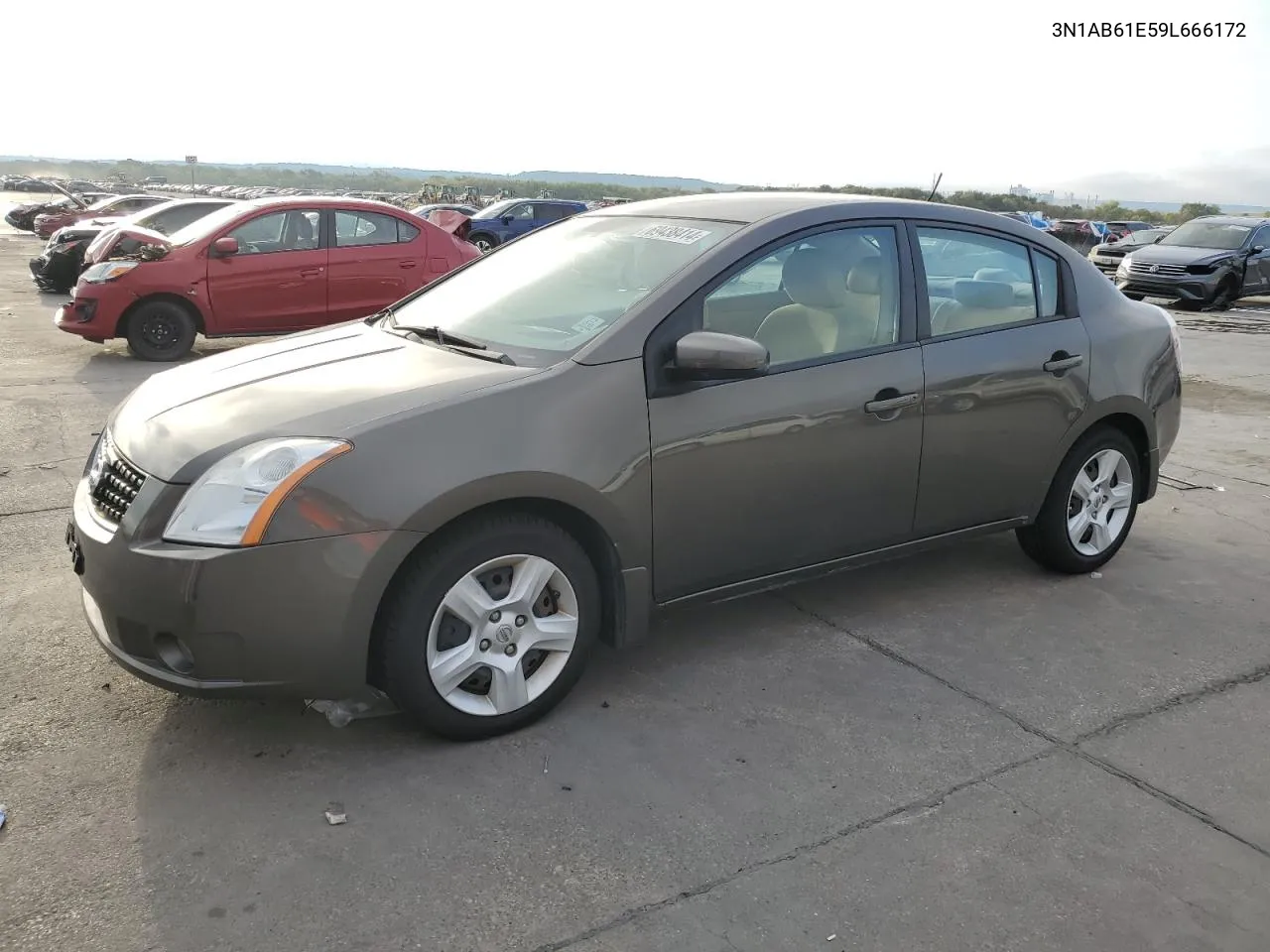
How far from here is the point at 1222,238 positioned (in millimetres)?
18766

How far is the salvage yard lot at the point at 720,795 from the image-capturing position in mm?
2588

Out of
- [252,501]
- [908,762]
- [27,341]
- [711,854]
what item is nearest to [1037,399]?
[908,762]

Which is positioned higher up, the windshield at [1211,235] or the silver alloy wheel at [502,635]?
the windshield at [1211,235]

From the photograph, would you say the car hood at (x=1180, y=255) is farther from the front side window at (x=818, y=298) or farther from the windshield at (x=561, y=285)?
the windshield at (x=561, y=285)

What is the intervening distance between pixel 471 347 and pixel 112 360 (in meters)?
8.05

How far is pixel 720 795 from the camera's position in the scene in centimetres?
311

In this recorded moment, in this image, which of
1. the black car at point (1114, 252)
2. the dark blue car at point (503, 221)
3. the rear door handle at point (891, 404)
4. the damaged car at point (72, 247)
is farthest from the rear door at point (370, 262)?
the black car at point (1114, 252)

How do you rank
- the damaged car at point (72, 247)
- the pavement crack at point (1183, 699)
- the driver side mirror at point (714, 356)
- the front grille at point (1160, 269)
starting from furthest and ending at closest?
1. the front grille at point (1160, 269)
2. the damaged car at point (72, 247)
3. the pavement crack at point (1183, 699)
4. the driver side mirror at point (714, 356)

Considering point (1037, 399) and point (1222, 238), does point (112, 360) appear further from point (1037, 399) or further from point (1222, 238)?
point (1222, 238)

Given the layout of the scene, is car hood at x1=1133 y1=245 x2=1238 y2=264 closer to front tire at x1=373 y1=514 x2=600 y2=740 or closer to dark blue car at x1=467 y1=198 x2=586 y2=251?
dark blue car at x1=467 y1=198 x2=586 y2=251

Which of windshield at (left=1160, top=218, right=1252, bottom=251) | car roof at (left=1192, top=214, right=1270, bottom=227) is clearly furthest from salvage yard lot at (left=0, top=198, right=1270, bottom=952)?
car roof at (left=1192, top=214, right=1270, bottom=227)

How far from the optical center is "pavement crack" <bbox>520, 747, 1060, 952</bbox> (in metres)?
2.54

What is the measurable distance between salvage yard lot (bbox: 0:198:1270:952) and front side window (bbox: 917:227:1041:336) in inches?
46.6

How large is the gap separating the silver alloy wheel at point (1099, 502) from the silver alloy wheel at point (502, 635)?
100.0 inches
